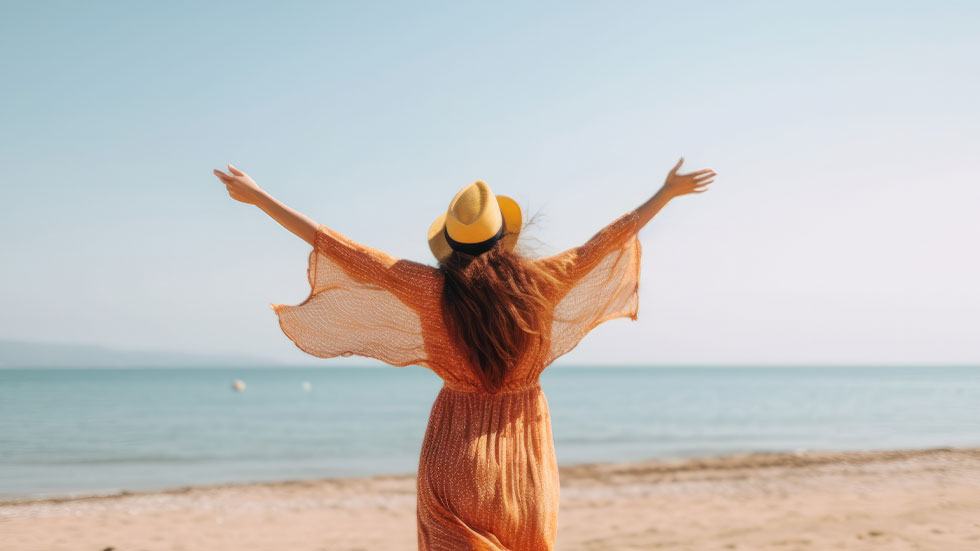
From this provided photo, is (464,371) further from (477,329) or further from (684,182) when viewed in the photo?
(684,182)

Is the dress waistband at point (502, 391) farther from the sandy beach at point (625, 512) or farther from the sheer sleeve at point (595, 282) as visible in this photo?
the sandy beach at point (625, 512)

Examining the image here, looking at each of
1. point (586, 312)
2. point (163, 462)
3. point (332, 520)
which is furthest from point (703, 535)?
point (163, 462)

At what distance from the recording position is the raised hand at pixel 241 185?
2.17m

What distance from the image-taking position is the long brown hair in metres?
1.99

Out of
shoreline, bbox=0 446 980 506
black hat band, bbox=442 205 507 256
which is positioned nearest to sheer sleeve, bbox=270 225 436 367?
black hat band, bbox=442 205 507 256

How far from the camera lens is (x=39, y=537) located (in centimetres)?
655

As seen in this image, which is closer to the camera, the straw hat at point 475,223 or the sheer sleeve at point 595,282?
the straw hat at point 475,223

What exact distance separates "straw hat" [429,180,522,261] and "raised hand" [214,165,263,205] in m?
0.60

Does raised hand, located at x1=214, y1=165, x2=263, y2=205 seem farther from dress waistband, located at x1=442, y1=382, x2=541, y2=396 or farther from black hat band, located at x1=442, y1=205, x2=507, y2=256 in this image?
dress waistband, located at x1=442, y1=382, x2=541, y2=396

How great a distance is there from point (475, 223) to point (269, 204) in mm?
645

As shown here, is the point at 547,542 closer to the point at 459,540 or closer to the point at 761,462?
the point at 459,540

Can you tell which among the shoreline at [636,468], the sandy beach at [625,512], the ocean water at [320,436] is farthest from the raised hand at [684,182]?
the ocean water at [320,436]

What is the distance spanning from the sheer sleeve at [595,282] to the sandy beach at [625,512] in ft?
14.1

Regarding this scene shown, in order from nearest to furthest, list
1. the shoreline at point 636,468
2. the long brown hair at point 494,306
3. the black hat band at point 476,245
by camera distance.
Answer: the long brown hair at point 494,306 → the black hat band at point 476,245 → the shoreline at point 636,468
